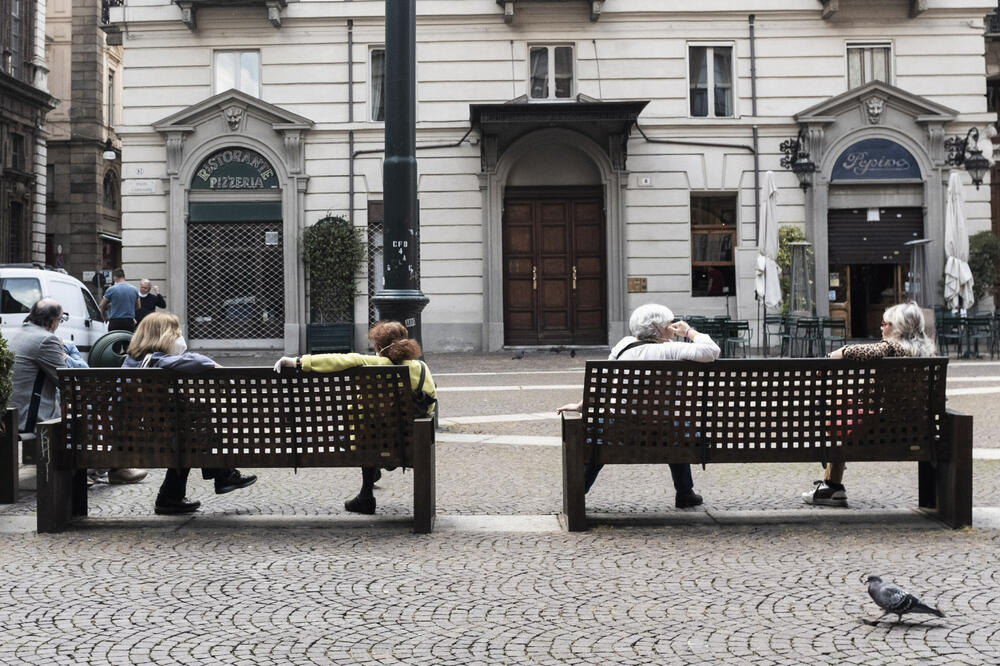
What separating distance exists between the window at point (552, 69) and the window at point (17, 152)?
20605 mm

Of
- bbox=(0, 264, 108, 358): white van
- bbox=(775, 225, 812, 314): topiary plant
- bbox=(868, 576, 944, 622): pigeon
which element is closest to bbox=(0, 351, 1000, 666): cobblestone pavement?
bbox=(868, 576, 944, 622): pigeon

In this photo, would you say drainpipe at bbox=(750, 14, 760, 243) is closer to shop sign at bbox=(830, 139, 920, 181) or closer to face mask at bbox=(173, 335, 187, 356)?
shop sign at bbox=(830, 139, 920, 181)

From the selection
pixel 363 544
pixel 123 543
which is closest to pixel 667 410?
pixel 363 544

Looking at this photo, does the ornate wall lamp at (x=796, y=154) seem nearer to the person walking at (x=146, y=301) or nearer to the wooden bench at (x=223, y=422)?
the person walking at (x=146, y=301)

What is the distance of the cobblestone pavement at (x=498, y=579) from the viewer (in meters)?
4.21

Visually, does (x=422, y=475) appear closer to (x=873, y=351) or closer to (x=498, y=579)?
(x=498, y=579)

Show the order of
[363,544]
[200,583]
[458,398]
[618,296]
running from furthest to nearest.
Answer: [618,296]
[458,398]
[363,544]
[200,583]

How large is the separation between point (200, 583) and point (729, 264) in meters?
21.0

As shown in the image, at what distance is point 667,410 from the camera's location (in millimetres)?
6406

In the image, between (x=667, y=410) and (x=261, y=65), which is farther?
(x=261, y=65)

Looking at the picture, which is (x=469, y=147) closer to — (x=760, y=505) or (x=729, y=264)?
(x=729, y=264)

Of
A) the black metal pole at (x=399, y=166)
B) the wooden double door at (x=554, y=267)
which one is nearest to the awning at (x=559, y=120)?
the wooden double door at (x=554, y=267)

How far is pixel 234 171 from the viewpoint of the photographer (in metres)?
24.8

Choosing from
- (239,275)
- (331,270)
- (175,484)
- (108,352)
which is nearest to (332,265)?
(331,270)
